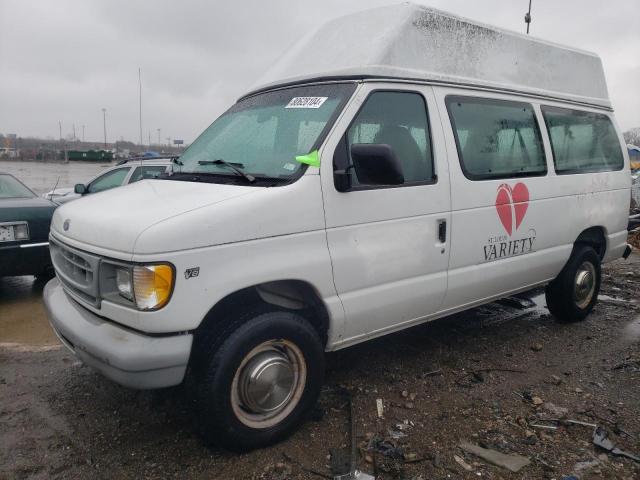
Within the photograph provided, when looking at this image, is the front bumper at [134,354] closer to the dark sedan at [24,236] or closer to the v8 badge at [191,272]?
the v8 badge at [191,272]

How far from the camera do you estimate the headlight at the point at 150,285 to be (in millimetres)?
2359

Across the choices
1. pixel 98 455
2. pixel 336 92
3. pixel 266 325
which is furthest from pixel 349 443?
pixel 336 92

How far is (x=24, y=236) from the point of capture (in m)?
5.20

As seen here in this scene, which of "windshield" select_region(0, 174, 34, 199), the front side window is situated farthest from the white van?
the front side window

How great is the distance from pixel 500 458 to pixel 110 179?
713 centimetres

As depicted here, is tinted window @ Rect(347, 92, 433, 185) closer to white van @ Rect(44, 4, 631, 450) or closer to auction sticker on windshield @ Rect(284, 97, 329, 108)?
white van @ Rect(44, 4, 631, 450)

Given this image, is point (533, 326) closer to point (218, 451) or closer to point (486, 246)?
point (486, 246)

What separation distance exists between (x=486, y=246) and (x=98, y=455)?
2.99 meters

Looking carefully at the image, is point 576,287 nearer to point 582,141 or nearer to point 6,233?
point 582,141

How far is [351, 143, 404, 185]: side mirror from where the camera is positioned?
9.16 feet

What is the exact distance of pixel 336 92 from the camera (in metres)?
3.14

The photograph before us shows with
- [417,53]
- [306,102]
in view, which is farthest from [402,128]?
[306,102]

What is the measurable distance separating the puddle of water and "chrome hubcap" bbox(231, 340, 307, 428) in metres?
2.60

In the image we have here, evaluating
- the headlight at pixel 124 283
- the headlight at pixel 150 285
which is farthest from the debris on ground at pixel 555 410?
the headlight at pixel 124 283
